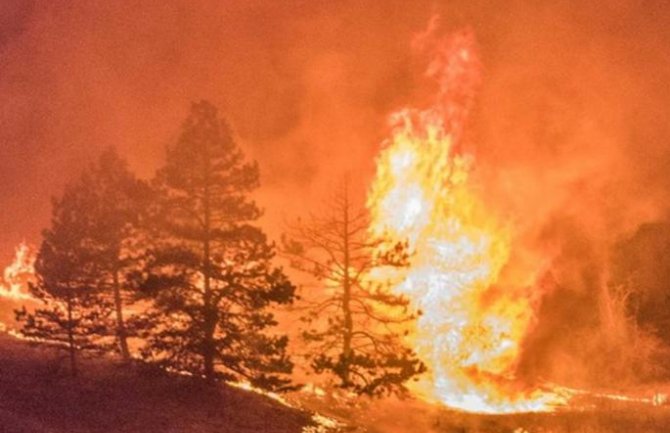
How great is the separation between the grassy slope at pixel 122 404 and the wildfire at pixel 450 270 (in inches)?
380

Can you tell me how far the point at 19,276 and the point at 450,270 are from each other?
1249 inches

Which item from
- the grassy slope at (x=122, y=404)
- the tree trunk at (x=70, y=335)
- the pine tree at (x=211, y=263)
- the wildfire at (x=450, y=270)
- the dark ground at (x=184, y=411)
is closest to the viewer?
the grassy slope at (x=122, y=404)

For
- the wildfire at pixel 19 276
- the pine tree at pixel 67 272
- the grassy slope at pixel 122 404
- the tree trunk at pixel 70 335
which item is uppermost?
the wildfire at pixel 19 276

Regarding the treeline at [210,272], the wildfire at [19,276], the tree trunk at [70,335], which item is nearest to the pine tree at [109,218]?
the treeline at [210,272]

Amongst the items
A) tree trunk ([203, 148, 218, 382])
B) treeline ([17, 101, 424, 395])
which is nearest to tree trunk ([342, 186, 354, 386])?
treeline ([17, 101, 424, 395])

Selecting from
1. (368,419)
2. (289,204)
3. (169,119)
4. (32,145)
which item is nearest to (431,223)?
(368,419)

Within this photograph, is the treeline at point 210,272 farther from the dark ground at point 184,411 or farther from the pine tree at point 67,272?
the dark ground at point 184,411

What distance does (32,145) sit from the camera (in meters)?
67.6

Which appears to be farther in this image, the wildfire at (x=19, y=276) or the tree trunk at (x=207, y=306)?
the wildfire at (x=19, y=276)

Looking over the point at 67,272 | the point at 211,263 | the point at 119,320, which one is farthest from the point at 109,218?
the point at 211,263

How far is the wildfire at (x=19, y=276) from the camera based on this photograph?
4794 centimetres

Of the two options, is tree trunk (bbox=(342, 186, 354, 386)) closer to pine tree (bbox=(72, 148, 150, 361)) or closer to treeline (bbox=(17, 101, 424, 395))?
treeline (bbox=(17, 101, 424, 395))

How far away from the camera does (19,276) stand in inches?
2010

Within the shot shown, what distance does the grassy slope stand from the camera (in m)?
21.4
